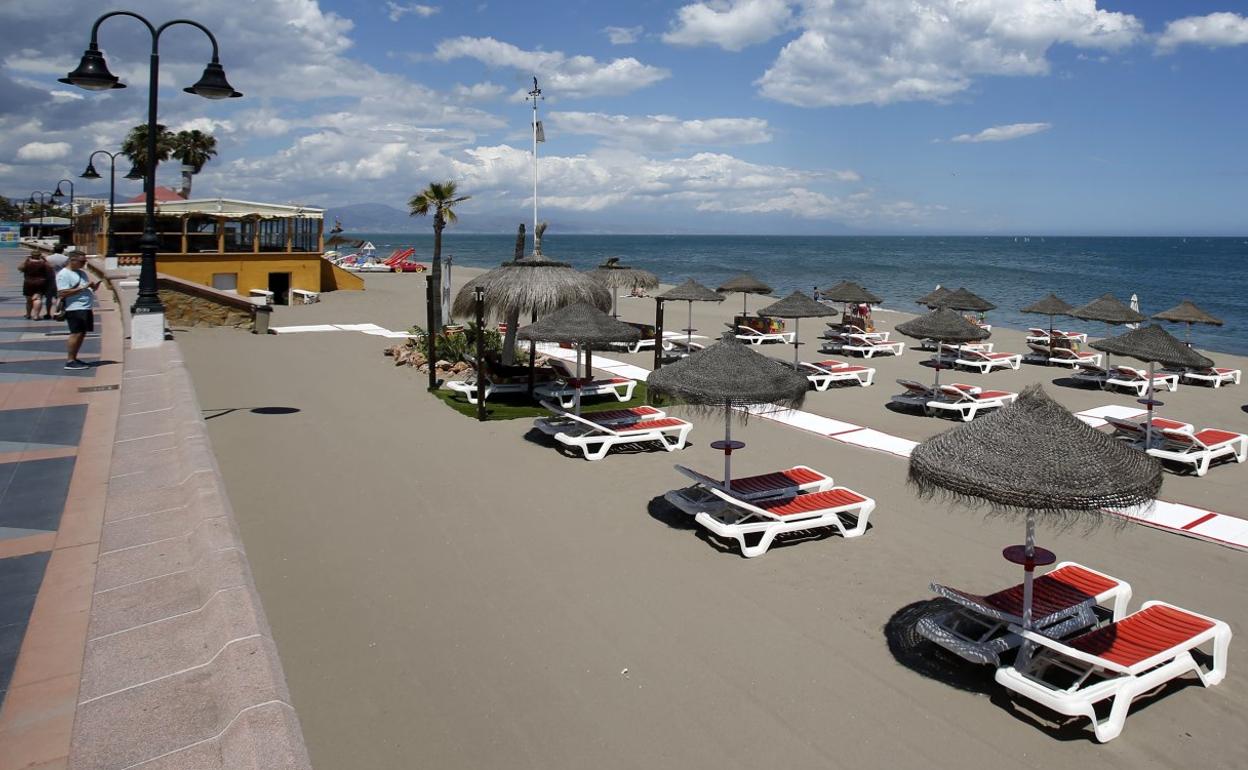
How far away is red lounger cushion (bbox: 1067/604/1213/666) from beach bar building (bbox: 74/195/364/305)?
88.1 feet

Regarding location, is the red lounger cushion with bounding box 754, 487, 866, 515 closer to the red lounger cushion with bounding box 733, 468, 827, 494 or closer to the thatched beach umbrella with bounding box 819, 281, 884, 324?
the red lounger cushion with bounding box 733, 468, 827, 494

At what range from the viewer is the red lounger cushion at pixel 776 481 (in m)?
8.34

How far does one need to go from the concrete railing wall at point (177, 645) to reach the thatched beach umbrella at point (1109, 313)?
18.5 meters

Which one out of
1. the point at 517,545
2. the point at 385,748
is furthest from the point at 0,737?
the point at 517,545

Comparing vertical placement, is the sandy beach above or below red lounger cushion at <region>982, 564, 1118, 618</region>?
below

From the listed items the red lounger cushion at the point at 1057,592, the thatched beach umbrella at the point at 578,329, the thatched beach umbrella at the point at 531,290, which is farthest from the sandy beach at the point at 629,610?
the thatched beach umbrella at the point at 531,290

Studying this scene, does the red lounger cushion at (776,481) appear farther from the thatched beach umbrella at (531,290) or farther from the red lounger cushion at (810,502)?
the thatched beach umbrella at (531,290)

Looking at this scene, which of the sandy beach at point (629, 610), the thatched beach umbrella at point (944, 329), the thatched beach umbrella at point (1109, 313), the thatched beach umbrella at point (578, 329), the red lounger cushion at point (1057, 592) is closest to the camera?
the sandy beach at point (629, 610)

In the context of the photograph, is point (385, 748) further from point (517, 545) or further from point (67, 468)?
point (67, 468)

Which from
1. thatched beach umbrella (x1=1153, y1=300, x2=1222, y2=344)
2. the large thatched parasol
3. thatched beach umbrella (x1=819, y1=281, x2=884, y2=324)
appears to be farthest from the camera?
thatched beach umbrella (x1=819, y1=281, x2=884, y2=324)

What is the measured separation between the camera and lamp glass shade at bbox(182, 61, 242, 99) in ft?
37.9

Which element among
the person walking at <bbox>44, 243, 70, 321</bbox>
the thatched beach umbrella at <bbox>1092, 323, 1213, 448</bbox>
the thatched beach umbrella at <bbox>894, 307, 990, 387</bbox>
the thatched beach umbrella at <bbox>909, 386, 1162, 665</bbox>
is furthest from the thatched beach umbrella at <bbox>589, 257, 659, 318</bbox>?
the thatched beach umbrella at <bbox>909, 386, 1162, 665</bbox>

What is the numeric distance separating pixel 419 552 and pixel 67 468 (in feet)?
9.90

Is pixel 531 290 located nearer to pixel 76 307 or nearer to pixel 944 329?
pixel 76 307
